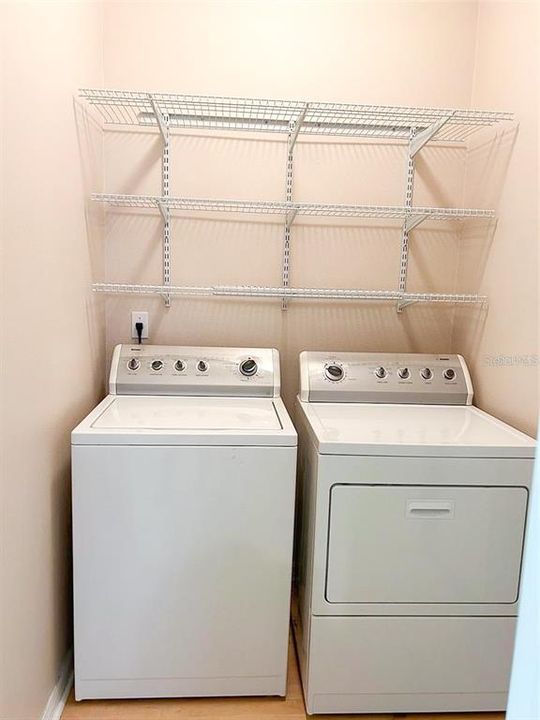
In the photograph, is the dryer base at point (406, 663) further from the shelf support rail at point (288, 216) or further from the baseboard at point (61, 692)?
the shelf support rail at point (288, 216)

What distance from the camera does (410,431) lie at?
1576mm

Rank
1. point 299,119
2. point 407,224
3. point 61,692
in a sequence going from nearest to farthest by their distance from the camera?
point 61,692
point 299,119
point 407,224

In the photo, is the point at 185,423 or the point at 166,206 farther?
the point at 166,206

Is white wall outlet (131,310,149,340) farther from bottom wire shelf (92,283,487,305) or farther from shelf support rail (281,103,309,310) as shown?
shelf support rail (281,103,309,310)

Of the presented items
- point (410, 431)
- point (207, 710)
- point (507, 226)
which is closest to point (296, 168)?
point (507, 226)

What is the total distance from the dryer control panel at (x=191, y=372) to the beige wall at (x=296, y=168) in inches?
Result: 6.6

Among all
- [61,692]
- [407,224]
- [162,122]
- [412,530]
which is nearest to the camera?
[412,530]

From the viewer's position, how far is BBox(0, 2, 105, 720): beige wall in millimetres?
1142

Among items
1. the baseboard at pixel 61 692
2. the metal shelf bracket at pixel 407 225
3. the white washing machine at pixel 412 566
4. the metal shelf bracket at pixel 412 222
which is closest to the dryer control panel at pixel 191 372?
the white washing machine at pixel 412 566

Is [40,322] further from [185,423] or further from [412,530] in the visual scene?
[412,530]

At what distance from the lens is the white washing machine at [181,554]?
1432 mm

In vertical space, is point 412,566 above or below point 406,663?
above

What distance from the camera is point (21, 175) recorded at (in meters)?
1.19

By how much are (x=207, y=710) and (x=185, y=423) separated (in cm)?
90
